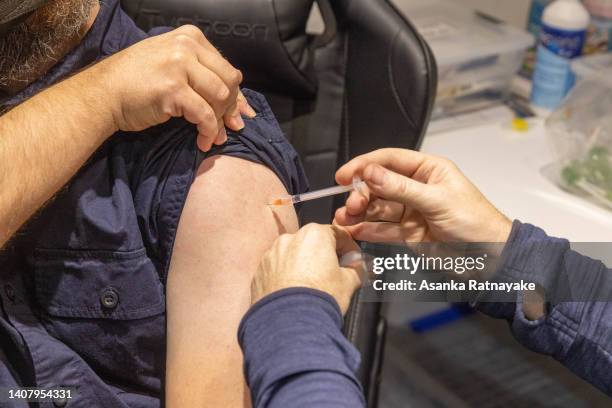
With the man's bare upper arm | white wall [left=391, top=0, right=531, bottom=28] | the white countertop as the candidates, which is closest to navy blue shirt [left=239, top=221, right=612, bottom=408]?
the man's bare upper arm

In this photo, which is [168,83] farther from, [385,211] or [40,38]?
[385,211]

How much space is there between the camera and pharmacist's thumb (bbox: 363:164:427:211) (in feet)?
3.51

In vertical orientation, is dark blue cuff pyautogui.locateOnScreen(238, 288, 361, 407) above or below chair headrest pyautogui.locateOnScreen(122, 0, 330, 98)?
below

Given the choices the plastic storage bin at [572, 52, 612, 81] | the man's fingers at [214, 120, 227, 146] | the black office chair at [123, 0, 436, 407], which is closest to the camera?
the man's fingers at [214, 120, 227, 146]

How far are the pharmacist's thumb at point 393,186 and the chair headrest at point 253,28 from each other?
0.36 meters

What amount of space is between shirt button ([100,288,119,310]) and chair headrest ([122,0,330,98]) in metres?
0.52

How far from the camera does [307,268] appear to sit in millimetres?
948

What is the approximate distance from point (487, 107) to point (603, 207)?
1.48 ft

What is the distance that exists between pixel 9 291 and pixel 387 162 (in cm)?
57

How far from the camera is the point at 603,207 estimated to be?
1595mm

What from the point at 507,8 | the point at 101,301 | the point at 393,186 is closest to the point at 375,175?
the point at 393,186

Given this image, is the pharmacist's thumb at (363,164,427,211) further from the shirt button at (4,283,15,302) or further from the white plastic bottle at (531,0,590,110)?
the white plastic bottle at (531,0,590,110)

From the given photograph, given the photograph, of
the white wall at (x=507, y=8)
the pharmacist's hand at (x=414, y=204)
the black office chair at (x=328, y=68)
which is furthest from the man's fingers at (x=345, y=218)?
the white wall at (x=507, y=8)

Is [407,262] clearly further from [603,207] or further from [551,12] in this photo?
[551,12]
